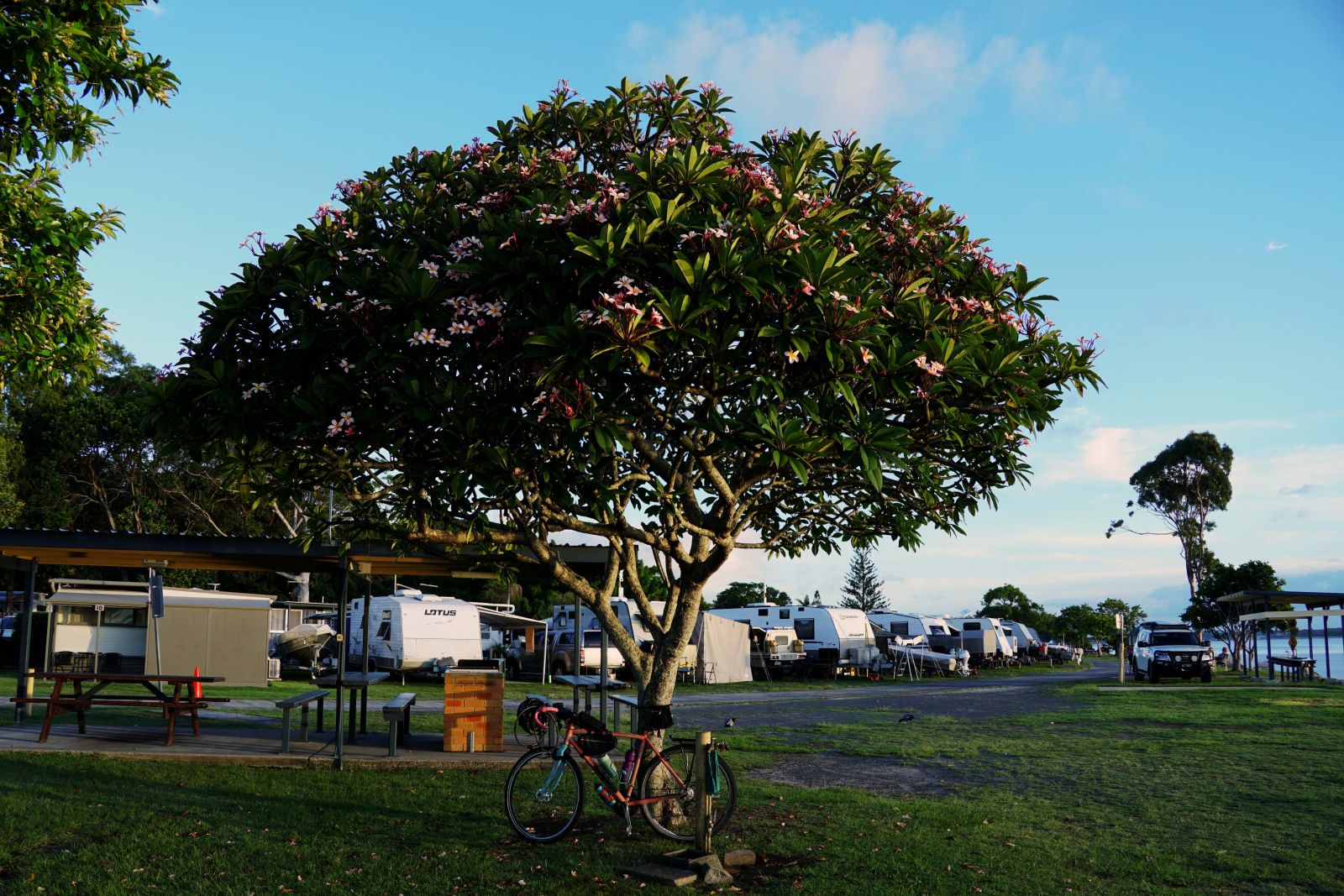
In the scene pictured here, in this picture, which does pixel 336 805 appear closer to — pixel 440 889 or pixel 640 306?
pixel 440 889

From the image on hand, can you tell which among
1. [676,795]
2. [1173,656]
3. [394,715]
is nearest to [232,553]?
[394,715]

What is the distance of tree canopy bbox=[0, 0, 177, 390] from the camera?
10438 mm

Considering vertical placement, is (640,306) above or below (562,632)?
above

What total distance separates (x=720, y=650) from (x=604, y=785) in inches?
996

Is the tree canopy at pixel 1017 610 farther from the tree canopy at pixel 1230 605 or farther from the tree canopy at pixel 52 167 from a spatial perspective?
the tree canopy at pixel 52 167

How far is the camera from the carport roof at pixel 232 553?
14.7m

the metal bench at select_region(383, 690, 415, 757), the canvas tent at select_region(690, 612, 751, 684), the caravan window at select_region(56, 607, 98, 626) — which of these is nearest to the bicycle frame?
the metal bench at select_region(383, 690, 415, 757)

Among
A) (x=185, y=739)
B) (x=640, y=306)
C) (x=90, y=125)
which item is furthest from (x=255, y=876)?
(x=90, y=125)

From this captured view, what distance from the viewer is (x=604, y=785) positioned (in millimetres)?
8453

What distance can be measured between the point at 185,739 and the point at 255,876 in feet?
24.8

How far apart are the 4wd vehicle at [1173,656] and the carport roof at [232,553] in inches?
997

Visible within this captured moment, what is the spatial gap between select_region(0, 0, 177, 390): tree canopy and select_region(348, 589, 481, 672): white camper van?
18.4 meters

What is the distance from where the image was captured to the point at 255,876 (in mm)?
6961

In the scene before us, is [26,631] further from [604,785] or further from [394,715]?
[604,785]
